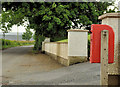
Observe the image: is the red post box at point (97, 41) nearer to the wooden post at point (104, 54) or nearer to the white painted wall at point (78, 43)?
the wooden post at point (104, 54)

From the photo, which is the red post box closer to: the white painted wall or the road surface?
the road surface

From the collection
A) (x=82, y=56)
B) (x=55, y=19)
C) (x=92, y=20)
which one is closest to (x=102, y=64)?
(x=82, y=56)

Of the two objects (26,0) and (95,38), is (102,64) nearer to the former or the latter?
(95,38)

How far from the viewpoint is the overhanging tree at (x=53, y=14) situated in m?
19.4

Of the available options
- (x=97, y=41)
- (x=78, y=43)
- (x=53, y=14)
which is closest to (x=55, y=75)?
(x=78, y=43)

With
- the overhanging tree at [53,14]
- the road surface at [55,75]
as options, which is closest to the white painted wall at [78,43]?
the road surface at [55,75]

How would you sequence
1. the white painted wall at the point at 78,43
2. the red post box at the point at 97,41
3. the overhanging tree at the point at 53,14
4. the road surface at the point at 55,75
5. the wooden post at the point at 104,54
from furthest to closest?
the overhanging tree at the point at 53,14 < the white painted wall at the point at 78,43 < the road surface at the point at 55,75 < the red post box at the point at 97,41 < the wooden post at the point at 104,54

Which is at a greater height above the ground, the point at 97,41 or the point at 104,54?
the point at 97,41

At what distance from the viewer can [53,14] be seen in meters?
19.7

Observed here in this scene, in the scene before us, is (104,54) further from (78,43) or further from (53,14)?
(53,14)

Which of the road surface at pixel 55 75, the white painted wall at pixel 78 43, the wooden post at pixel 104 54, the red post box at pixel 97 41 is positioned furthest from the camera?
the white painted wall at pixel 78 43

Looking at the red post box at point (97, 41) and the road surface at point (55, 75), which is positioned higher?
the red post box at point (97, 41)

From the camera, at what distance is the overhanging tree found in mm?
19391

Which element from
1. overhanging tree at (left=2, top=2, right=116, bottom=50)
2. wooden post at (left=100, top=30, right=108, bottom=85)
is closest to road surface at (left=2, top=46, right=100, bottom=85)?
wooden post at (left=100, top=30, right=108, bottom=85)
